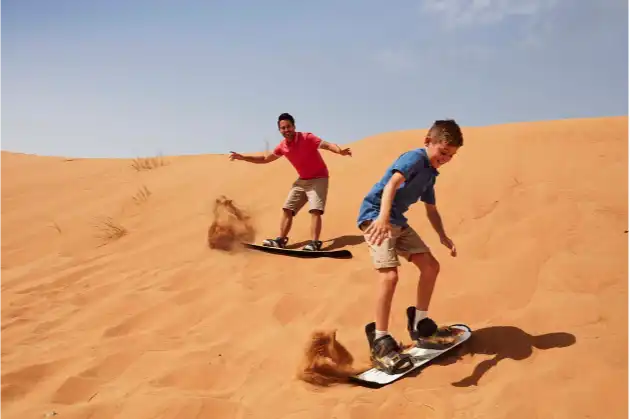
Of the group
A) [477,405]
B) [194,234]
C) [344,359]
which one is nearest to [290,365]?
[344,359]

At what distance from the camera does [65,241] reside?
262 inches

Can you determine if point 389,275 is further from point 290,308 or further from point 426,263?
point 290,308

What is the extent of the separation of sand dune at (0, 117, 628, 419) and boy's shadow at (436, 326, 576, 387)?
0.01m

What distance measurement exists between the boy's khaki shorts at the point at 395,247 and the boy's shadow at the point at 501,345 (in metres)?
0.63

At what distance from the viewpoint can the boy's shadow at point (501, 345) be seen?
300 centimetres

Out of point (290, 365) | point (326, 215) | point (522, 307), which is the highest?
point (326, 215)

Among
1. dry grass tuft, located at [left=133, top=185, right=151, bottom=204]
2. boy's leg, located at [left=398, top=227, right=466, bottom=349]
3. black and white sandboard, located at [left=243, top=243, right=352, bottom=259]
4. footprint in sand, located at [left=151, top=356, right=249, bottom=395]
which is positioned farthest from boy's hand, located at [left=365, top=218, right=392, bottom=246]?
dry grass tuft, located at [left=133, top=185, right=151, bottom=204]

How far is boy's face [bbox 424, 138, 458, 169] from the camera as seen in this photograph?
3131 millimetres

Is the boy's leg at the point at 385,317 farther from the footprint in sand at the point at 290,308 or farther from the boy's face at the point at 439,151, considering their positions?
the footprint in sand at the point at 290,308

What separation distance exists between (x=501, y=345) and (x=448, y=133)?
1289mm

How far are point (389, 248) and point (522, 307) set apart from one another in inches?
42.6

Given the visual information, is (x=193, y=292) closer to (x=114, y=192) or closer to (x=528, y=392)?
(x=528, y=392)

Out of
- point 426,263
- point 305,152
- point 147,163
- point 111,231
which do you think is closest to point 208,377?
point 426,263

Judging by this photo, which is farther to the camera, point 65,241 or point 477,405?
point 65,241
